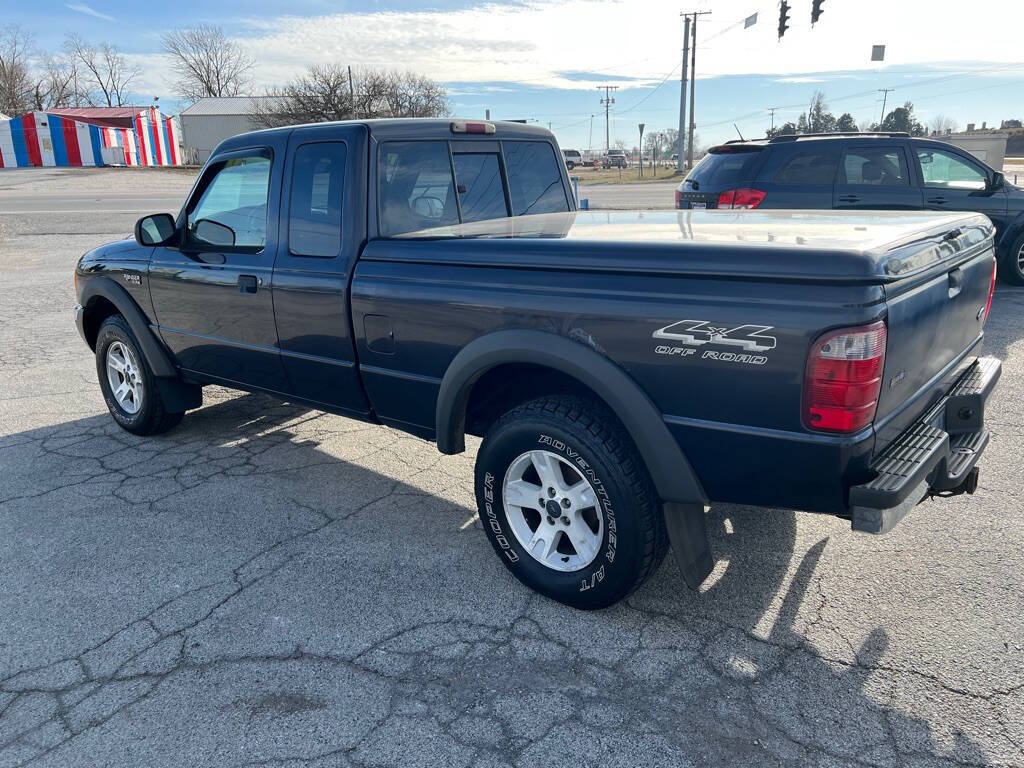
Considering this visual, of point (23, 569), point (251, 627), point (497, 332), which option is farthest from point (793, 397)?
point (23, 569)

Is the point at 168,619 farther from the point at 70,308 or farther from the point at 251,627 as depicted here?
the point at 70,308

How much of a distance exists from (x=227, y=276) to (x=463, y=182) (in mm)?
1427

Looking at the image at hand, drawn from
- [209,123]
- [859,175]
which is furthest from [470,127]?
[209,123]

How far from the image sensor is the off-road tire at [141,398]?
502cm

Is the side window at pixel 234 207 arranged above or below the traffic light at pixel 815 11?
below

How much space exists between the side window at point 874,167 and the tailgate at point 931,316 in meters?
5.70

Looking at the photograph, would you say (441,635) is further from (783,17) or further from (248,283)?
(783,17)

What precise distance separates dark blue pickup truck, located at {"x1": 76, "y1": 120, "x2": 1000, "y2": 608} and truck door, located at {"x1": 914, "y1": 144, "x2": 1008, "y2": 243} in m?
5.81

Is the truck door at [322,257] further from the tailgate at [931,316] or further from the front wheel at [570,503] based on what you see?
the tailgate at [931,316]

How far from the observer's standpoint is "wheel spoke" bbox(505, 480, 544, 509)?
10.4 feet

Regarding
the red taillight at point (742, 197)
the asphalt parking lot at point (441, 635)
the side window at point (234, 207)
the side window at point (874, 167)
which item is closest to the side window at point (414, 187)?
the side window at point (234, 207)

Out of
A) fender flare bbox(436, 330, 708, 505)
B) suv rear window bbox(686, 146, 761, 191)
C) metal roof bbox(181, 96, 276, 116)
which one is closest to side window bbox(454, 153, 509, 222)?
fender flare bbox(436, 330, 708, 505)

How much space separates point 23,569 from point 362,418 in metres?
1.71

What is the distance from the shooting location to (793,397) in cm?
237
